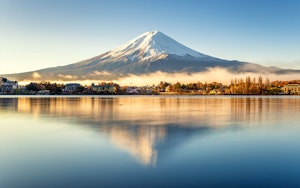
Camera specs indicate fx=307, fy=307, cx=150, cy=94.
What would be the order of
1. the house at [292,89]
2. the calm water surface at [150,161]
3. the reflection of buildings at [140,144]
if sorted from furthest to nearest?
the house at [292,89], the reflection of buildings at [140,144], the calm water surface at [150,161]

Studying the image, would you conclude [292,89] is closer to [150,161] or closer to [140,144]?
[140,144]

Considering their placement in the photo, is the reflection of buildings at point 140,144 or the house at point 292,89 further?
the house at point 292,89

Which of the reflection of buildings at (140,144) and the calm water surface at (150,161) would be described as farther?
the reflection of buildings at (140,144)

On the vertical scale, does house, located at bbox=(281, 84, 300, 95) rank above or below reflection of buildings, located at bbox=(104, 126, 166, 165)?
above

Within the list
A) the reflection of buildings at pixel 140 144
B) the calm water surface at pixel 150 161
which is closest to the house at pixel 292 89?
the calm water surface at pixel 150 161

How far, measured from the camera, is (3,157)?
751cm

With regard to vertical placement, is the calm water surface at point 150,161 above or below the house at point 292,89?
below

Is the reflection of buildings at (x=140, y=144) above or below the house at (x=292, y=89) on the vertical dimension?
below

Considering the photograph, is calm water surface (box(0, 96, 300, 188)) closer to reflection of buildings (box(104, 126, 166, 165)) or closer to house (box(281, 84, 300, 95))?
reflection of buildings (box(104, 126, 166, 165))

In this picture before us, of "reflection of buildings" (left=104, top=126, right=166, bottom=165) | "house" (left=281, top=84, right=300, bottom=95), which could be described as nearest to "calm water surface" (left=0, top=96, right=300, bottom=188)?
"reflection of buildings" (left=104, top=126, right=166, bottom=165)

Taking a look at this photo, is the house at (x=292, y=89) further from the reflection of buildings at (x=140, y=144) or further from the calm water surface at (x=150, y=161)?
the reflection of buildings at (x=140, y=144)

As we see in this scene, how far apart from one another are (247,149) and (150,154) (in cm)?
293

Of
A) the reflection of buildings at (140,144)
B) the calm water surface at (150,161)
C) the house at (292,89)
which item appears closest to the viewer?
the calm water surface at (150,161)

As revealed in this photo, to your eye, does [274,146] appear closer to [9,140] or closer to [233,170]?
[233,170]
